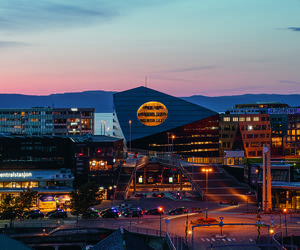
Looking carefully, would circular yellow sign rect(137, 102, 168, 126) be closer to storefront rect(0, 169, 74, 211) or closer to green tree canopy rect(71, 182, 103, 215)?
storefront rect(0, 169, 74, 211)

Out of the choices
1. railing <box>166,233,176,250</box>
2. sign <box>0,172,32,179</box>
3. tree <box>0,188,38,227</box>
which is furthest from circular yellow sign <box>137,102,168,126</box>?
railing <box>166,233,176,250</box>

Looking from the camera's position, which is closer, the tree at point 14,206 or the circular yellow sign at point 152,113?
the tree at point 14,206

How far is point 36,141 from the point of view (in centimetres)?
8850

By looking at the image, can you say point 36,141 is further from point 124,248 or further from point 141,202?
point 124,248

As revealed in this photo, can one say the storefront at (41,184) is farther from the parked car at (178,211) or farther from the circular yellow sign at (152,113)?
the circular yellow sign at (152,113)

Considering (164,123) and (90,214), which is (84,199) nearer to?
(90,214)

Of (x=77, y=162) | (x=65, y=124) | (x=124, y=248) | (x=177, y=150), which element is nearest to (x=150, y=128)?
(x=177, y=150)

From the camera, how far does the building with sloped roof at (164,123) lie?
420 ft

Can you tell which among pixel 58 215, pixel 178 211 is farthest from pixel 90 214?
pixel 178 211

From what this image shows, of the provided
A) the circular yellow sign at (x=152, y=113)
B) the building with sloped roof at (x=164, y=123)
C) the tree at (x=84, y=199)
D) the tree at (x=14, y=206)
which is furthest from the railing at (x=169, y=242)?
the circular yellow sign at (x=152, y=113)

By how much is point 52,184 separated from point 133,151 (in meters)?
41.9

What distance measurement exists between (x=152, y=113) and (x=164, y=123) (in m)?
4.70

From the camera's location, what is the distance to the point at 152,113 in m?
133

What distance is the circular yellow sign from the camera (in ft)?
433
